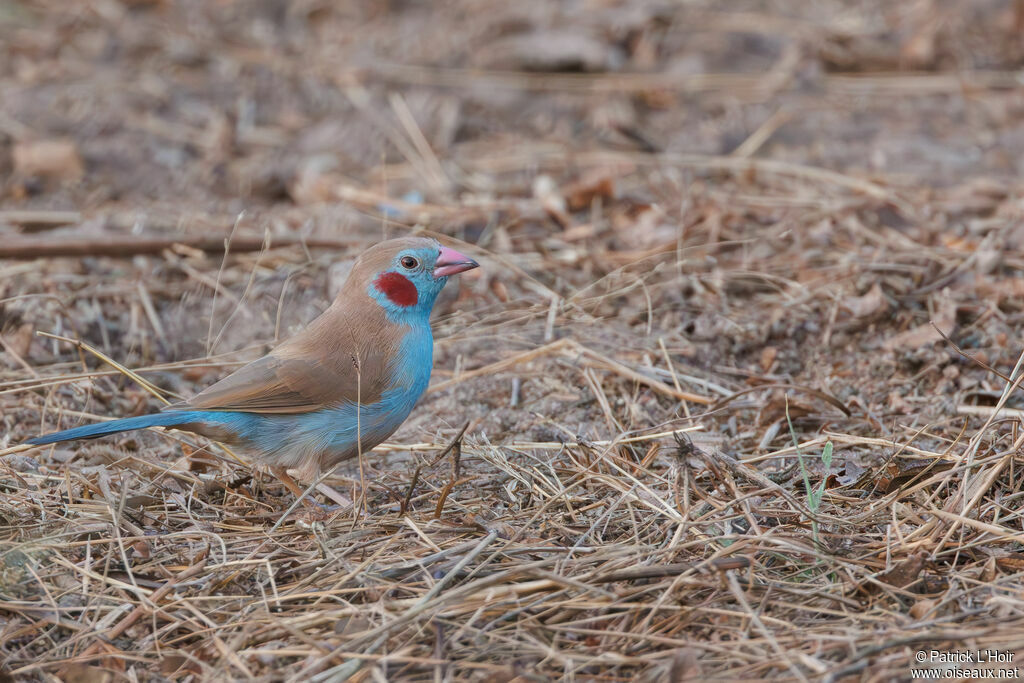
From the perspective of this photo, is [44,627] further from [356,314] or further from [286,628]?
[356,314]

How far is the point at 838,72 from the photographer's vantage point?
8.11m

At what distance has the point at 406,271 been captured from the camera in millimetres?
3977

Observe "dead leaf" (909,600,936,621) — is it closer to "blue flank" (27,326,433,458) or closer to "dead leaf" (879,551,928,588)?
"dead leaf" (879,551,928,588)

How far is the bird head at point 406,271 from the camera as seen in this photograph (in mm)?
3965

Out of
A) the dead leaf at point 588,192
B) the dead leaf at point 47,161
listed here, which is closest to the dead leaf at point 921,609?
the dead leaf at point 588,192

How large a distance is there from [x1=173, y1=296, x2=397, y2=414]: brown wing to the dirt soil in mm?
356

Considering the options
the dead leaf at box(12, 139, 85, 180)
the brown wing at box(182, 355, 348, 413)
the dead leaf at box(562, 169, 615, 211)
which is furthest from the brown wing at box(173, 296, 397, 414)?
the dead leaf at box(12, 139, 85, 180)

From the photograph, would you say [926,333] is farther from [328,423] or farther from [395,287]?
[328,423]

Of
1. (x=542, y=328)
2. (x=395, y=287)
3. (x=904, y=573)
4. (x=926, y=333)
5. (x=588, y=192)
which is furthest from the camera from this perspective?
(x=588, y=192)

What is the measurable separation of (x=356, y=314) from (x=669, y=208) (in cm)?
258

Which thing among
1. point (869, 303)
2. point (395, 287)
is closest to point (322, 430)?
point (395, 287)

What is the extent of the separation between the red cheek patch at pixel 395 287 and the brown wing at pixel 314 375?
0.33ft

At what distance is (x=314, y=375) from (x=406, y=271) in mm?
538

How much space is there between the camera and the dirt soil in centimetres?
287
